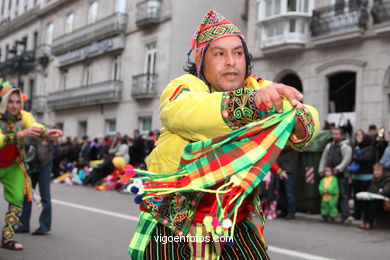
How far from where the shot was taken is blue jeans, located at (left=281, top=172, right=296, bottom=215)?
999 cm

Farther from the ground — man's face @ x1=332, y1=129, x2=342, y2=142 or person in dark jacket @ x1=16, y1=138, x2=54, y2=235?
man's face @ x1=332, y1=129, x2=342, y2=142

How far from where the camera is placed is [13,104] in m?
5.90

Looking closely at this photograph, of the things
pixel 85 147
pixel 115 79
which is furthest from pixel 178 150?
pixel 115 79

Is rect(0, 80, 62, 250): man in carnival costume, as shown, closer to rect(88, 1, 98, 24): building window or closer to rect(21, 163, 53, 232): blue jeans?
rect(21, 163, 53, 232): blue jeans

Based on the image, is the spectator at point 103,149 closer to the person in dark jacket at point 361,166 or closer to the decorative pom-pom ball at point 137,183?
the person in dark jacket at point 361,166

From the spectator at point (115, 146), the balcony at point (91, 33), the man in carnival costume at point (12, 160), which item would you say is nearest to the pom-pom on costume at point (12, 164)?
the man in carnival costume at point (12, 160)

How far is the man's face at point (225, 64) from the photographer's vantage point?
2135mm

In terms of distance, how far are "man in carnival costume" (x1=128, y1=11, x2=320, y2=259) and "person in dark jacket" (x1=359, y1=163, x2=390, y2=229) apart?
720 centimetres

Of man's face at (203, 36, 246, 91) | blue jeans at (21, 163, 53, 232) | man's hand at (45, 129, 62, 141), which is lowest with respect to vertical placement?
blue jeans at (21, 163, 53, 232)

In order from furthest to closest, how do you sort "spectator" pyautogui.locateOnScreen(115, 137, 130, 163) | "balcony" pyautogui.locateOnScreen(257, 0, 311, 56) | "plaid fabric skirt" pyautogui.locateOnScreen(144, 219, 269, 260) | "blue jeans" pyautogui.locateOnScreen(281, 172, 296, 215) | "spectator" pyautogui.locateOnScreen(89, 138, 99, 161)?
"spectator" pyautogui.locateOnScreen(89, 138, 99, 161) → "balcony" pyautogui.locateOnScreen(257, 0, 311, 56) → "spectator" pyautogui.locateOnScreen(115, 137, 130, 163) → "blue jeans" pyautogui.locateOnScreen(281, 172, 296, 215) → "plaid fabric skirt" pyautogui.locateOnScreen(144, 219, 269, 260)

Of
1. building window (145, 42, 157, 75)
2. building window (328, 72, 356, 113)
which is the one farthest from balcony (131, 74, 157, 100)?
building window (328, 72, 356, 113)

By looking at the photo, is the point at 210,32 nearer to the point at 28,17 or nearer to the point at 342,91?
the point at 342,91

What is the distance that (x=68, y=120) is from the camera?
31641 millimetres

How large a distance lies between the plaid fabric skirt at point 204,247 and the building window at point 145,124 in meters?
22.3
